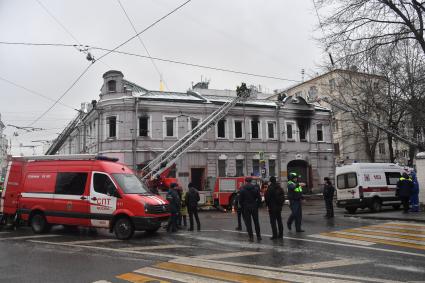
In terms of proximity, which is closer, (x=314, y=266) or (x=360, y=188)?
(x=314, y=266)

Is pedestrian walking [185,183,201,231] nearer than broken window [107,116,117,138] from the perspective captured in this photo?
Yes

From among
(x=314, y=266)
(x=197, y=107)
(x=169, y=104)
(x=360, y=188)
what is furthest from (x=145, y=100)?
(x=314, y=266)

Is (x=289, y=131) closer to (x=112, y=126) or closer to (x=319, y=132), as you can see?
(x=319, y=132)

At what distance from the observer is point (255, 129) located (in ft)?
126

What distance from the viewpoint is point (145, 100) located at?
3412 centimetres

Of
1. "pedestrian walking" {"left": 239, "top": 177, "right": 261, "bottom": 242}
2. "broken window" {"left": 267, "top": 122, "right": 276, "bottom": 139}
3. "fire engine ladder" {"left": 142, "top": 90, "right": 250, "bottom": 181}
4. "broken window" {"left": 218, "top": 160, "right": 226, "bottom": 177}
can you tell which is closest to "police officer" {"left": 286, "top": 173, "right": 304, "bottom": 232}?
"pedestrian walking" {"left": 239, "top": 177, "right": 261, "bottom": 242}

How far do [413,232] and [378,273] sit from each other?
21.3 feet

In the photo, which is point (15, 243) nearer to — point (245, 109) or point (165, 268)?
point (165, 268)

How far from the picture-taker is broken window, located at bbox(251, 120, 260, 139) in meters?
38.3

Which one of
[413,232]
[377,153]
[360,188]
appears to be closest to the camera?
[413,232]

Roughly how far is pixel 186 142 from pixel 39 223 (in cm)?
1748

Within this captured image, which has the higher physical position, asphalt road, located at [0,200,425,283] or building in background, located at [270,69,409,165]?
building in background, located at [270,69,409,165]

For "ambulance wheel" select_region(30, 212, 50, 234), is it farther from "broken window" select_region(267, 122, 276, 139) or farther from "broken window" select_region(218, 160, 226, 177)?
"broken window" select_region(267, 122, 276, 139)

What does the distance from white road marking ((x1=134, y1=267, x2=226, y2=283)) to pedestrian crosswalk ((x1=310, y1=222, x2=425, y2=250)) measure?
18.5 feet
